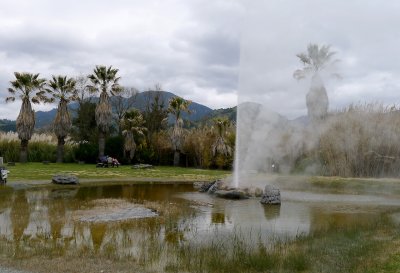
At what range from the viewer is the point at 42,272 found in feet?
26.9

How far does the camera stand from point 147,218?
1426 cm

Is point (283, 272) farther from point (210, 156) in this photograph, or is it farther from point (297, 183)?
point (210, 156)

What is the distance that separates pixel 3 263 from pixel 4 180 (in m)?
15.0

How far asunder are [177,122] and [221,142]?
4876mm

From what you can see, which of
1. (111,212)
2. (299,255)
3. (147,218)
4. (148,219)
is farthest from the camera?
(111,212)

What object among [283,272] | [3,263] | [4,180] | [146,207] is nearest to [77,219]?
[146,207]

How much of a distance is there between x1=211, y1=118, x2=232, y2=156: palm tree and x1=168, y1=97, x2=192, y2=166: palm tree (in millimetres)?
3562

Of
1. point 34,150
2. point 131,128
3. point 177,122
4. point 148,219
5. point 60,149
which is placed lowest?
point 148,219

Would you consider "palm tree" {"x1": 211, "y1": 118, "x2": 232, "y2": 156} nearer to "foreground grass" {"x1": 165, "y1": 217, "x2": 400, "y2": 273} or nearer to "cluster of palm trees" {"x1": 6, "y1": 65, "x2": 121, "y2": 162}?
"cluster of palm trees" {"x1": 6, "y1": 65, "x2": 121, "y2": 162}

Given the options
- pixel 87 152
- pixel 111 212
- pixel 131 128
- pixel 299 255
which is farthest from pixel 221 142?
pixel 299 255

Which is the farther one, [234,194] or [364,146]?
[364,146]

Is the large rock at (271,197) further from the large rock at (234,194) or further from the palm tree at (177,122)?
the palm tree at (177,122)

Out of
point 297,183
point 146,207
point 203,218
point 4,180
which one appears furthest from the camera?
point 297,183

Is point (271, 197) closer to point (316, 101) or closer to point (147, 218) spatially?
point (147, 218)
